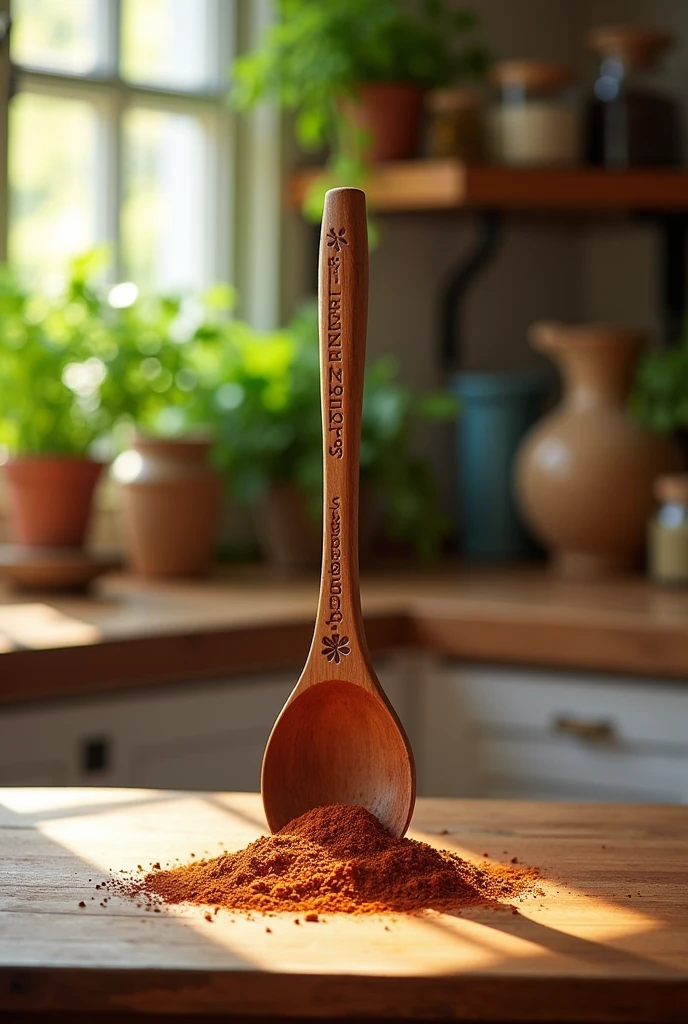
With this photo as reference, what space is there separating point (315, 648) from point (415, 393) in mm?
2124

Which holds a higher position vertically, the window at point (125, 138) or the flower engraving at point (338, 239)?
the window at point (125, 138)

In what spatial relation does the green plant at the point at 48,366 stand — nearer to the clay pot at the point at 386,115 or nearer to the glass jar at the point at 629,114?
the clay pot at the point at 386,115

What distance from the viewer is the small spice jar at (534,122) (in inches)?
106

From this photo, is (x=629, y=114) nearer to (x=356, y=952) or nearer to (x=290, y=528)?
(x=290, y=528)

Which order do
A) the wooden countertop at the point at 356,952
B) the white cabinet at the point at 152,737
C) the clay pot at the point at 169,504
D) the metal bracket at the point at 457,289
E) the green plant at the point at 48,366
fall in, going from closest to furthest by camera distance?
the wooden countertop at the point at 356,952 < the white cabinet at the point at 152,737 < the green plant at the point at 48,366 < the clay pot at the point at 169,504 < the metal bracket at the point at 457,289

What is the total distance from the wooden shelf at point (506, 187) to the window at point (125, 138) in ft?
0.69

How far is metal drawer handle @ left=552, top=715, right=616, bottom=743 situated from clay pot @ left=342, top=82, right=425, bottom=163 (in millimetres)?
1135

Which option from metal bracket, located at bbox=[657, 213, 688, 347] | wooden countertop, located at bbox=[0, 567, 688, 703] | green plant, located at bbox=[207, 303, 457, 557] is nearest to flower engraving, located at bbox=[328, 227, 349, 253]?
wooden countertop, located at bbox=[0, 567, 688, 703]

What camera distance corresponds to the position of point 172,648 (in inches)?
75.3

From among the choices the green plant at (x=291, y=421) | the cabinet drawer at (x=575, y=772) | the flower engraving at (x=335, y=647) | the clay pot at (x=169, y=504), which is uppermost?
the green plant at (x=291, y=421)

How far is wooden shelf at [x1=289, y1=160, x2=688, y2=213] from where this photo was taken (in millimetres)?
2633

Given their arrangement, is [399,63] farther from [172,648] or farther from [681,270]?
[172,648]

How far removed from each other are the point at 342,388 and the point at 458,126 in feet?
6.17

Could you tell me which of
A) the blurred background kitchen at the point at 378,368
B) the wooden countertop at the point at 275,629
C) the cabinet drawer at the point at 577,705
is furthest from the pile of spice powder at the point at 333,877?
the cabinet drawer at the point at 577,705
